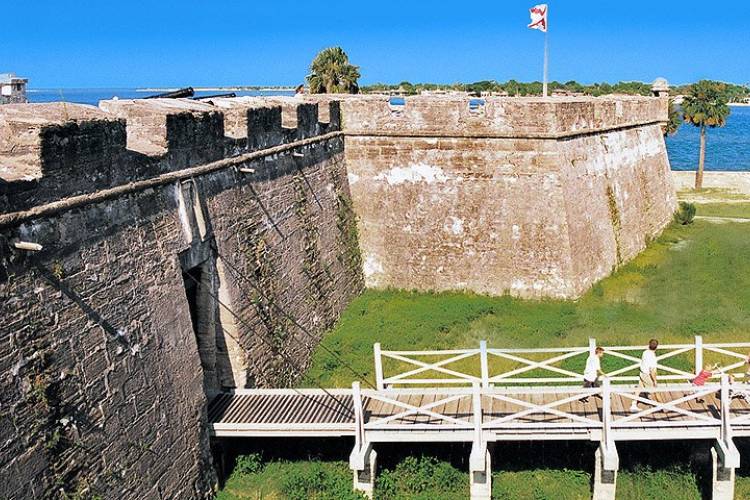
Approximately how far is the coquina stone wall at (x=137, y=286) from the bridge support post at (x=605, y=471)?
4.66 metres

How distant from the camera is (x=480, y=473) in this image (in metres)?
9.27

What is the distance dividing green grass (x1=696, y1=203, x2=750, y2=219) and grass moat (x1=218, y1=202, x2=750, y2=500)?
10.9ft

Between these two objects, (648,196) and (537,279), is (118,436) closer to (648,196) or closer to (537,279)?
(537,279)

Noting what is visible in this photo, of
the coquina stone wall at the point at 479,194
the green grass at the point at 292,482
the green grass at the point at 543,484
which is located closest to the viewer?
the green grass at the point at 292,482

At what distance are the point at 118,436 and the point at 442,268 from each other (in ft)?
33.0

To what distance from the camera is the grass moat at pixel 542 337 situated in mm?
9727

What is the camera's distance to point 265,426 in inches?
376

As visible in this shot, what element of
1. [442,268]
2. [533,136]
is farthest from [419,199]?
[533,136]

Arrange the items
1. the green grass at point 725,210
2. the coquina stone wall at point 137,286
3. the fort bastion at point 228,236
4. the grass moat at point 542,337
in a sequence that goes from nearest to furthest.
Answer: the coquina stone wall at point 137,286 < the fort bastion at point 228,236 < the grass moat at point 542,337 < the green grass at point 725,210

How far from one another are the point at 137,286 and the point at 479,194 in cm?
951

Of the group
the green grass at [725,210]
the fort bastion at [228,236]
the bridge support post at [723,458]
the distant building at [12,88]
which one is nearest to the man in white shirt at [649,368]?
the bridge support post at [723,458]

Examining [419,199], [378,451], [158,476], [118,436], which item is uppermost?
[419,199]

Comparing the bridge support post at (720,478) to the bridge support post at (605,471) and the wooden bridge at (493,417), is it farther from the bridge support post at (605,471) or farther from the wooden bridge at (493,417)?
the bridge support post at (605,471)

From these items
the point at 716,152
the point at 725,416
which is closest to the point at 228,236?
the point at 725,416
